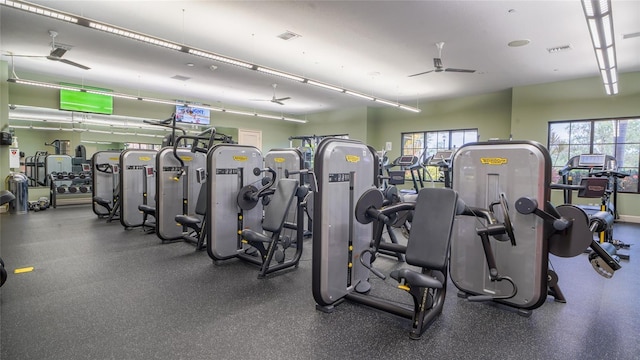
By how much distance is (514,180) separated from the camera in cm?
272

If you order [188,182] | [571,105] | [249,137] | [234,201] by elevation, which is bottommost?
[234,201]

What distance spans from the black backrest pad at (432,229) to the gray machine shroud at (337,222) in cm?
67

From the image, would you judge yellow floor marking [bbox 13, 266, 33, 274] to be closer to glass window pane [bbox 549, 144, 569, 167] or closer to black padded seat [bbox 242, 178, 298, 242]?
black padded seat [bbox 242, 178, 298, 242]

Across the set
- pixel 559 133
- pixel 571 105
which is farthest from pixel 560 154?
pixel 571 105

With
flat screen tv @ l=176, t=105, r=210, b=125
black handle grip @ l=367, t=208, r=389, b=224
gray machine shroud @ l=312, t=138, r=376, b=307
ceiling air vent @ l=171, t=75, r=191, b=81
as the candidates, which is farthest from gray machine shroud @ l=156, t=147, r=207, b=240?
flat screen tv @ l=176, t=105, r=210, b=125

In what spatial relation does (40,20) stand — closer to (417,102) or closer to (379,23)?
(379,23)

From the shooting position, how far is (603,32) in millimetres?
4375

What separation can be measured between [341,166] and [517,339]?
189 centimetres

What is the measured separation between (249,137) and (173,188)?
8993mm

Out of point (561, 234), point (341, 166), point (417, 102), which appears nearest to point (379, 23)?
point (341, 166)

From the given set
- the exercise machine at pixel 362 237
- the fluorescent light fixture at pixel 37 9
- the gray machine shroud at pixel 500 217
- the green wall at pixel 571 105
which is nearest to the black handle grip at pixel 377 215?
the exercise machine at pixel 362 237

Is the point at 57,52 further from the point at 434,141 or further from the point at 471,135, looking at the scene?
the point at 471,135

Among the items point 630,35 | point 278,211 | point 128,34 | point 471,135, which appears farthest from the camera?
point 471,135

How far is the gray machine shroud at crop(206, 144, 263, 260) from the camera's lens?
4.05 m
